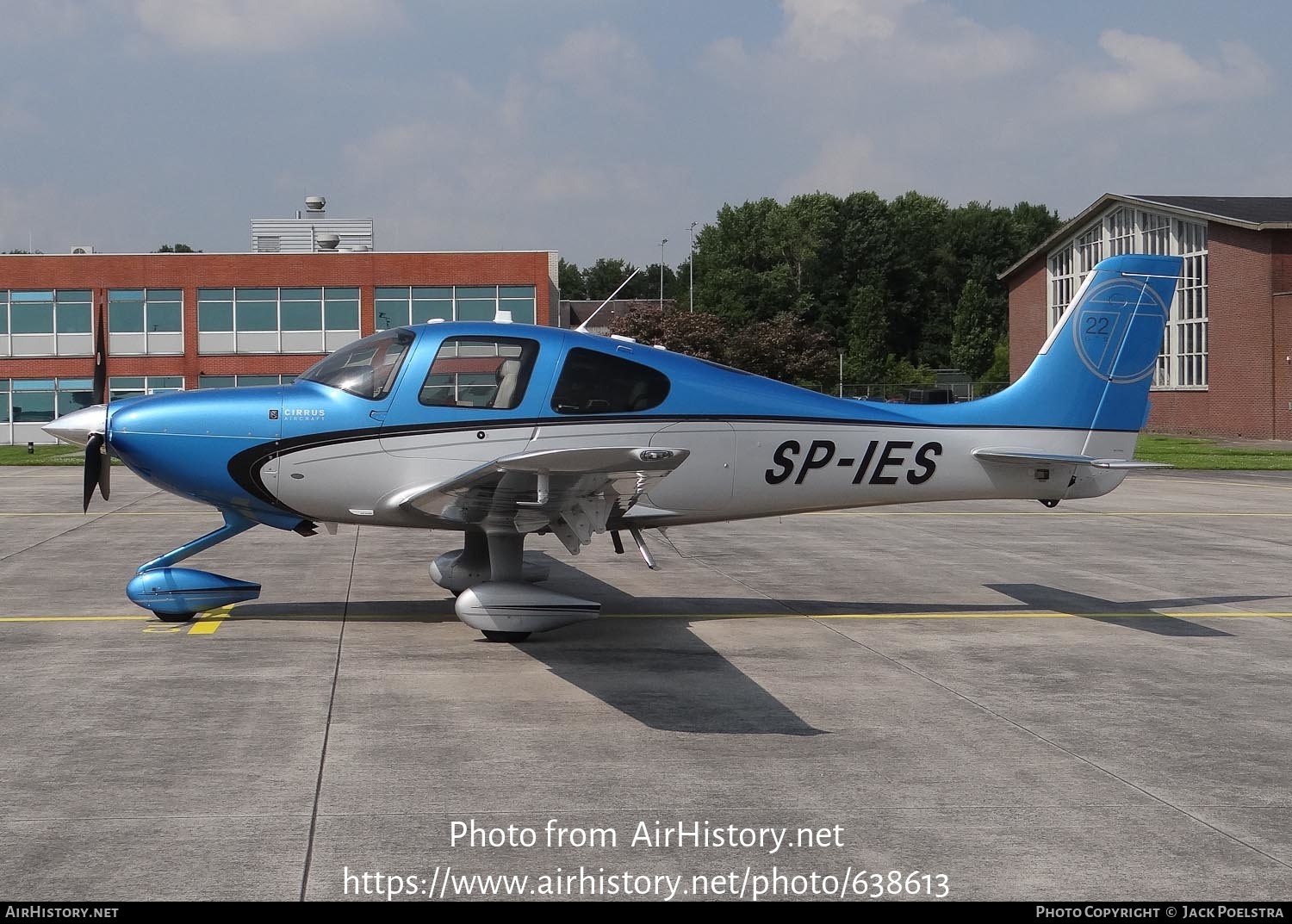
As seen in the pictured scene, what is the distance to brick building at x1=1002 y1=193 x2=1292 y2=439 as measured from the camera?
4538cm

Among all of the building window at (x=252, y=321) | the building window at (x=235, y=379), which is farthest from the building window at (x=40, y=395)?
the building window at (x=252, y=321)

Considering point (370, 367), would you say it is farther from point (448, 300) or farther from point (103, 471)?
point (448, 300)

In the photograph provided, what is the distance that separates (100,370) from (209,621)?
242 centimetres

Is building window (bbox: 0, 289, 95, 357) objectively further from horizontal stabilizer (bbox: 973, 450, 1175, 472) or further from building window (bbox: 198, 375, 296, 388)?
horizontal stabilizer (bbox: 973, 450, 1175, 472)

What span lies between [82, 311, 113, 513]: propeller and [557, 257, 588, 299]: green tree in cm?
13043

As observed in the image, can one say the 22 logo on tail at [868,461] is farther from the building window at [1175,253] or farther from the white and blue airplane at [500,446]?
the building window at [1175,253]

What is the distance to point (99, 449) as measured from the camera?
957 cm

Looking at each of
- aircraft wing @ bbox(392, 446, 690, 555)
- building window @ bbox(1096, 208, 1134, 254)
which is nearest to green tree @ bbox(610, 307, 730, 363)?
building window @ bbox(1096, 208, 1134, 254)

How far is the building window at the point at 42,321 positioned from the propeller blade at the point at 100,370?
133ft

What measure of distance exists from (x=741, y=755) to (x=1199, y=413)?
4855 cm

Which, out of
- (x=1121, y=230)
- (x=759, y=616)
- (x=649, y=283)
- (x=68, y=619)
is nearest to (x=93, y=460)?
(x=68, y=619)

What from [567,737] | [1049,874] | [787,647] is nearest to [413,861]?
[567,737]

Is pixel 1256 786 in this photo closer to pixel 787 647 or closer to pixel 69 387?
pixel 787 647

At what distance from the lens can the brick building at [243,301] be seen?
154 ft
